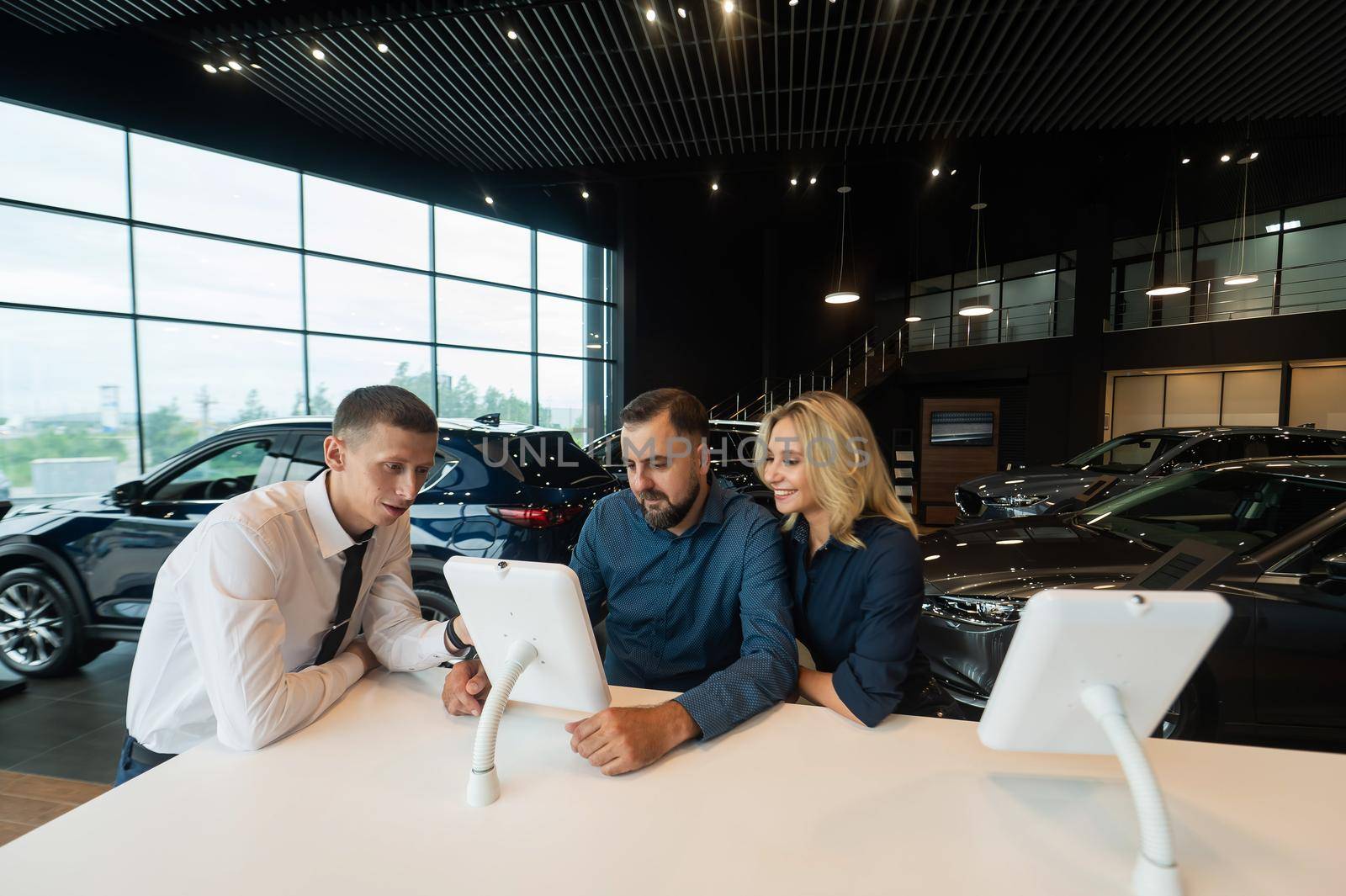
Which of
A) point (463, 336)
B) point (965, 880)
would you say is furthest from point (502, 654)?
point (463, 336)

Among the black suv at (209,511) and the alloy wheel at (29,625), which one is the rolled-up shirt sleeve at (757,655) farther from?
the alloy wheel at (29,625)

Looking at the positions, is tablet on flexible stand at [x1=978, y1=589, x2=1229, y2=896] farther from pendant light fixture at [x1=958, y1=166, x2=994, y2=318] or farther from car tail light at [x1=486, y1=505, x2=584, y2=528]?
pendant light fixture at [x1=958, y1=166, x2=994, y2=318]

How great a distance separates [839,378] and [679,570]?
12.5 metres

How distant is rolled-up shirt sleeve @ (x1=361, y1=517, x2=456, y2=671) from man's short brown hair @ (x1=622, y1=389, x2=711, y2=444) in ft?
2.37

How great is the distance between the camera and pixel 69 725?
2887 mm

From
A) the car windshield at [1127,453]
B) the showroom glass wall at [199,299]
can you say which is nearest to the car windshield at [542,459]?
the showroom glass wall at [199,299]

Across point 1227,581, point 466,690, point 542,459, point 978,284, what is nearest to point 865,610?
point 466,690

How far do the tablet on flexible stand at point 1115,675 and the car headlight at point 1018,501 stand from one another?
5.64 metres

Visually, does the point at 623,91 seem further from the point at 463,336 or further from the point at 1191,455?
the point at 1191,455

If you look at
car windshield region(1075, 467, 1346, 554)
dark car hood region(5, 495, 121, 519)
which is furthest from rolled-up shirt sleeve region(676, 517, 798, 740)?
dark car hood region(5, 495, 121, 519)

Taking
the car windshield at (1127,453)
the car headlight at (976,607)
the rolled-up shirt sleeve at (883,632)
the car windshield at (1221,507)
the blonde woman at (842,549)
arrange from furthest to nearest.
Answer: the car windshield at (1127,453)
the car windshield at (1221,507)
the car headlight at (976,607)
the blonde woman at (842,549)
the rolled-up shirt sleeve at (883,632)

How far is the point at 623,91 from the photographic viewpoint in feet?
20.0

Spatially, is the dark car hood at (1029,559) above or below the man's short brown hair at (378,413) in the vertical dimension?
below

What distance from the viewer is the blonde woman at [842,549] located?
139 centimetres
